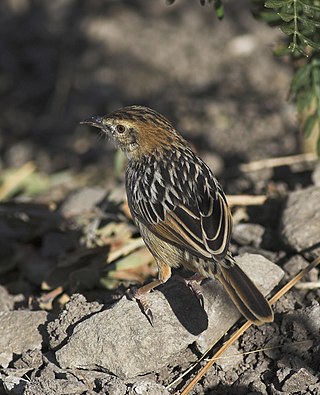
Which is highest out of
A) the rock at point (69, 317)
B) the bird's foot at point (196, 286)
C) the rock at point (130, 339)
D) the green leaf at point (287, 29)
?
the green leaf at point (287, 29)

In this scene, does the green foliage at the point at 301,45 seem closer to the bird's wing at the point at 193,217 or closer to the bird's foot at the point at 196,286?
the bird's wing at the point at 193,217

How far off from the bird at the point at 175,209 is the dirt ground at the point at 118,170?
1.58 ft

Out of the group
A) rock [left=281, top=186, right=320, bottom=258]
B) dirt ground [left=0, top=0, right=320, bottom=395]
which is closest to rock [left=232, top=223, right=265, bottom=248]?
dirt ground [left=0, top=0, right=320, bottom=395]

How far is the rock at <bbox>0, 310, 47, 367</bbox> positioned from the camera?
5.29 m

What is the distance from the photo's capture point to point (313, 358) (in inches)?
196

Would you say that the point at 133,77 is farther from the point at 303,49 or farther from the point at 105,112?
the point at 303,49

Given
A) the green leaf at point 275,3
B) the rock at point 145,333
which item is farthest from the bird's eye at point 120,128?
the green leaf at point 275,3

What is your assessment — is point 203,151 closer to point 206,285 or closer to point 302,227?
point 302,227

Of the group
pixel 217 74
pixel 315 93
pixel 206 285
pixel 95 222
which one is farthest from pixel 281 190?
pixel 217 74

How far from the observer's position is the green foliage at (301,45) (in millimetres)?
5086

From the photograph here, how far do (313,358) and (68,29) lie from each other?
25.0 feet

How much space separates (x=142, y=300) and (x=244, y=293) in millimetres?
679

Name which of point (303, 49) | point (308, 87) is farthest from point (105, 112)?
point (303, 49)

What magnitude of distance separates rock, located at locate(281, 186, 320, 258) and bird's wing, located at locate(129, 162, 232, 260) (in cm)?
75
